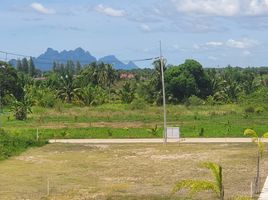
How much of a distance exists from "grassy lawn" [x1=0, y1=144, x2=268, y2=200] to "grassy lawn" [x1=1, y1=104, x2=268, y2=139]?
6.95 metres

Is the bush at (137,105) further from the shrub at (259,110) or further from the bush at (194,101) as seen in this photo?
the shrub at (259,110)

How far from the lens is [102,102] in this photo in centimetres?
7556

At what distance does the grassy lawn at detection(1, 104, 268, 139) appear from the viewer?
46594 millimetres

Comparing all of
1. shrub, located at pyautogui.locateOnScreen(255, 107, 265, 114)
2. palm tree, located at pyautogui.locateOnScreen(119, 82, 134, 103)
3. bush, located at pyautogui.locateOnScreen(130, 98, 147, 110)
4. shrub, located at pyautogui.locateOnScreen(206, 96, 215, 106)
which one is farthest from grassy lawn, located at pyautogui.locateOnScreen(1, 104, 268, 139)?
palm tree, located at pyautogui.locateOnScreen(119, 82, 134, 103)

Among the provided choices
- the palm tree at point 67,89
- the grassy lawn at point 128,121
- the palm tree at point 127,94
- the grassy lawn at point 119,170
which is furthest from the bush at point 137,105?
the grassy lawn at point 119,170

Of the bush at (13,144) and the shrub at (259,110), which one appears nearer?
the bush at (13,144)

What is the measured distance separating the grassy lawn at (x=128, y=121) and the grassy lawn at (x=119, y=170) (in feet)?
22.8

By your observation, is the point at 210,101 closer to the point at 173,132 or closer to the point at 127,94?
the point at 127,94

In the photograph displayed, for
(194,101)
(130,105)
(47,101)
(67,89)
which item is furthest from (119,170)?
(67,89)

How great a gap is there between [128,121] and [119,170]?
28.8 m

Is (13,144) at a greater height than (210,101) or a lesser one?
lesser

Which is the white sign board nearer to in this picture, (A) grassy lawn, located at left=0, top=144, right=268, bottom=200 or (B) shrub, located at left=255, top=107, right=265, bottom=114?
(A) grassy lawn, located at left=0, top=144, right=268, bottom=200

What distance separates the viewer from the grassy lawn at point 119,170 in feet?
73.2

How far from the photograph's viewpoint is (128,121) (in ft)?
188
